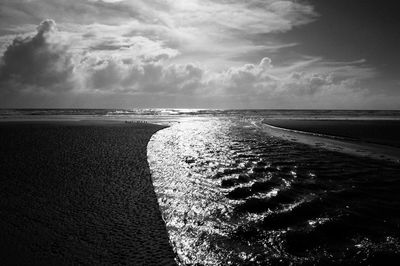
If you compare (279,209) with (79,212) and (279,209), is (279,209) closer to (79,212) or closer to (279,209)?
(279,209)

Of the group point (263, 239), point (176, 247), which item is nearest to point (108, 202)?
point (176, 247)

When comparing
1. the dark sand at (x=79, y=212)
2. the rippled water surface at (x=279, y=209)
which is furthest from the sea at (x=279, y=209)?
the dark sand at (x=79, y=212)

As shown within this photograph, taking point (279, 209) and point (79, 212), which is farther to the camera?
point (279, 209)

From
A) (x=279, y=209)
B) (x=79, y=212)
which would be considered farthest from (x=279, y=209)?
(x=79, y=212)

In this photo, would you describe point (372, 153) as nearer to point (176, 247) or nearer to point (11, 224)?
point (176, 247)

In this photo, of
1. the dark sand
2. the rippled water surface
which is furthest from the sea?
the dark sand

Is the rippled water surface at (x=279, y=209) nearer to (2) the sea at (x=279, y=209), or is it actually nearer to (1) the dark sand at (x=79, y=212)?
(2) the sea at (x=279, y=209)
